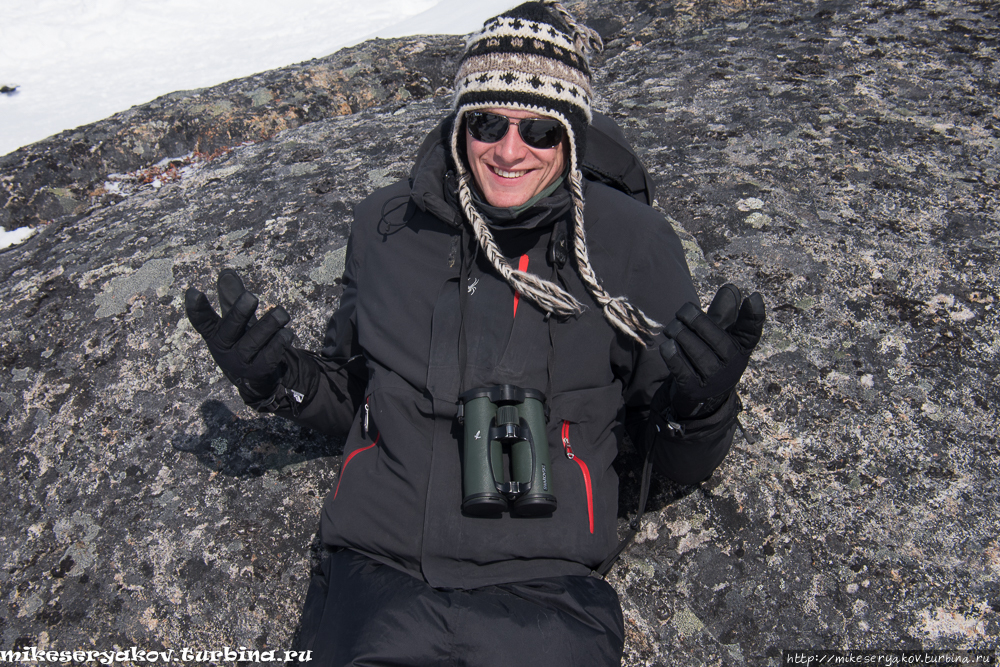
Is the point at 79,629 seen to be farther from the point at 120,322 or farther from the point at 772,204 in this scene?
the point at 772,204

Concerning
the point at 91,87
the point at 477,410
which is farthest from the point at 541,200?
the point at 91,87

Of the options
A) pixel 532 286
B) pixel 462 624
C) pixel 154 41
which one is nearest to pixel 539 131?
pixel 532 286

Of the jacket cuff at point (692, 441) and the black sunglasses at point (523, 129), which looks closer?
the jacket cuff at point (692, 441)

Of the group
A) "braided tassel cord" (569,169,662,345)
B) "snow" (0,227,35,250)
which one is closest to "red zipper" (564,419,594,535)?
"braided tassel cord" (569,169,662,345)

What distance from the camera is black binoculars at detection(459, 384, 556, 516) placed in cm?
217

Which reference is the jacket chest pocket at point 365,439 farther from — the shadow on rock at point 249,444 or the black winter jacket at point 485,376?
the shadow on rock at point 249,444

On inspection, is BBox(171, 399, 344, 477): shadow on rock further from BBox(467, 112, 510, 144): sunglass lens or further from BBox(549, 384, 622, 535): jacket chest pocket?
BBox(467, 112, 510, 144): sunglass lens

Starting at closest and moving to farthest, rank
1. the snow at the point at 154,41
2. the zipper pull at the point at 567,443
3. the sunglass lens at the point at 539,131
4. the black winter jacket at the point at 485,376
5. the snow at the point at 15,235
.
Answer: the black winter jacket at the point at 485,376, the zipper pull at the point at 567,443, the sunglass lens at the point at 539,131, the snow at the point at 15,235, the snow at the point at 154,41

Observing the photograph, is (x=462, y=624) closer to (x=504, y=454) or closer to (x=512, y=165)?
(x=504, y=454)

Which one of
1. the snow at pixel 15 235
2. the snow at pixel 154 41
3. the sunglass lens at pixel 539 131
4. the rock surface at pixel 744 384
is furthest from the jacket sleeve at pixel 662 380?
the snow at pixel 154 41

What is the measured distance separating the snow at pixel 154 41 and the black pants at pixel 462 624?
35.2 feet

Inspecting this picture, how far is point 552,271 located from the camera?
2.59m

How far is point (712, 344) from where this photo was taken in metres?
2.08

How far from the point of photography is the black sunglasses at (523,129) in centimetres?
254
